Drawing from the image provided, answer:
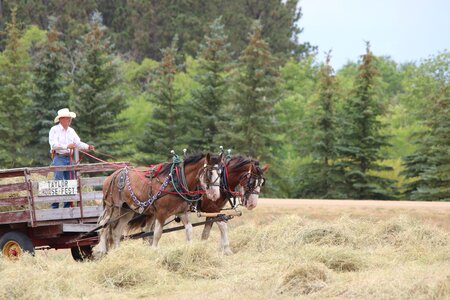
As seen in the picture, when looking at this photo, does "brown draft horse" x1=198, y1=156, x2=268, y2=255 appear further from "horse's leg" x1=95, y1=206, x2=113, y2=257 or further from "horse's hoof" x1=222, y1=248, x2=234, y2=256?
"horse's leg" x1=95, y1=206, x2=113, y2=257

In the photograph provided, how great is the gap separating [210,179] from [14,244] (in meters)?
3.56

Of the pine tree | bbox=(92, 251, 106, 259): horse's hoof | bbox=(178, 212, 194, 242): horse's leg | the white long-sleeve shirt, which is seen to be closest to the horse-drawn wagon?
bbox=(92, 251, 106, 259): horse's hoof

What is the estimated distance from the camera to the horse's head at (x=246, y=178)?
15.1 m

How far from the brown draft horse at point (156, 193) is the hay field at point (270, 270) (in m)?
1.34

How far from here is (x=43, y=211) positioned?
13984mm

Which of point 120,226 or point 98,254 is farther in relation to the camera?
point 120,226

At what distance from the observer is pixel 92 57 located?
37.7 m

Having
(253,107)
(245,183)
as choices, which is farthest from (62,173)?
(253,107)

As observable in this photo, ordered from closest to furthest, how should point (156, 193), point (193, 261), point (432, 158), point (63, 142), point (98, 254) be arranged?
1. point (193, 261)
2. point (156, 193)
3. point (98, 254)
4. point (63, 142)
5. point (432, 158)

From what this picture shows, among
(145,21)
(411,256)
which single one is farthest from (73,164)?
(145,21)

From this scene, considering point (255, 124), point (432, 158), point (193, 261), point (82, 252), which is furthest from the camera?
point (255, 124)

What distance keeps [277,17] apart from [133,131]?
24.5m

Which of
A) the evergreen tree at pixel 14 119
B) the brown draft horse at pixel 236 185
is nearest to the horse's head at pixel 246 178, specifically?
the brown draft horse at pixel 236 185

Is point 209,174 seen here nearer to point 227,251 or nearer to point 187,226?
point 187,226
